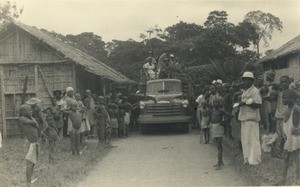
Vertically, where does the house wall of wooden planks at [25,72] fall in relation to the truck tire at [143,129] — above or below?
above

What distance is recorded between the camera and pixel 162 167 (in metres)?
8.70

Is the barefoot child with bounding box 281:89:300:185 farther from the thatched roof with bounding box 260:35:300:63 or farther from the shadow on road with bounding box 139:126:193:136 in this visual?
the shadow on road with bounding box 139:126:193:136

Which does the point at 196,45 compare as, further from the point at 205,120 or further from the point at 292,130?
the point at 292,130

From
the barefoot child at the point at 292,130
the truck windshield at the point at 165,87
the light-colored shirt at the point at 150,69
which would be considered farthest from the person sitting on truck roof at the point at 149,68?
the barefoot child at the point at 292,130

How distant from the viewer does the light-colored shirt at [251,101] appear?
7477mm

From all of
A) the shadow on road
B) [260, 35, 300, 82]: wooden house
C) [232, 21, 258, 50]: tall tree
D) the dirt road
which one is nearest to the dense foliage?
[232, 21, 258, 50]: tall tree

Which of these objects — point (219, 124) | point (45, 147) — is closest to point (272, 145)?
point (219, 124)

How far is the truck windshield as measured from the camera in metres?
15.5

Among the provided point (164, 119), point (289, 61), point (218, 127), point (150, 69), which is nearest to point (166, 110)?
point (164, 119)

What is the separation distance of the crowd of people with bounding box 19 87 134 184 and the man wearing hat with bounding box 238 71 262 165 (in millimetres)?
3313

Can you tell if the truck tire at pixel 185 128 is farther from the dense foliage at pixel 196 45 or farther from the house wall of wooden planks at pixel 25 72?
the dense foliage at pixel 196 45

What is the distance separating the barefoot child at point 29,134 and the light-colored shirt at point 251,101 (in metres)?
3.33

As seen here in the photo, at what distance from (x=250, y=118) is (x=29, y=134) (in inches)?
137

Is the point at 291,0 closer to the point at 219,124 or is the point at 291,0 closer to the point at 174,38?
the point at 219,124
